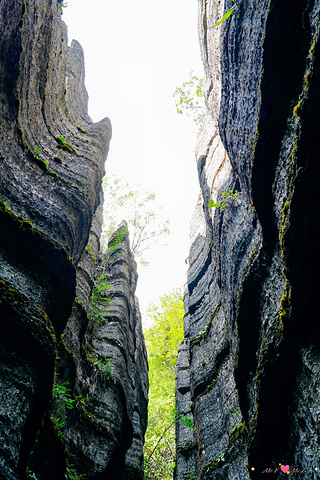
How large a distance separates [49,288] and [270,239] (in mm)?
3329

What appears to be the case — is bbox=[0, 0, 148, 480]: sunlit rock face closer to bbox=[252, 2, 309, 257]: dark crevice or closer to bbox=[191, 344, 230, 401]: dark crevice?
bbox=[191, 344, 230, 401]: dark crevice

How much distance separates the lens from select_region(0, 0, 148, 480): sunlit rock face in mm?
3973

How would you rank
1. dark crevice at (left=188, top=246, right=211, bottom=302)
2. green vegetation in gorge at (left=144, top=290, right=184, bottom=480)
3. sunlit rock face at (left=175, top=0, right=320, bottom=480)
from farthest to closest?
green vegetation in gorge at (left=144, top=290, right=184, bottom=480) < dark crevice at (left=188, top=246, right=211, bottom=302) < sunlit rock face at (left=175, top=0, right=320, bottom=480)

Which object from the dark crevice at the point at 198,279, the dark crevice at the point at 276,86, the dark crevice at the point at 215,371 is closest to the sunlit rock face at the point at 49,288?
the dark crevice at the point at 215,371

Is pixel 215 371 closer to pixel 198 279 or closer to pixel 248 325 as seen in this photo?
pixel 248 325

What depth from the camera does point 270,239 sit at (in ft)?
14.9

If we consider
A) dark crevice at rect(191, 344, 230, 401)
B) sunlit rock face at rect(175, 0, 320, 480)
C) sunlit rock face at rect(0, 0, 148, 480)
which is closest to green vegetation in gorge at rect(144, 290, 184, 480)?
sunlit rock face at rect(0, 0, 148, 480)

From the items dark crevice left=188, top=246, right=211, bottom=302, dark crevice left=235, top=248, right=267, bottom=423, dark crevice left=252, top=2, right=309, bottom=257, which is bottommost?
dark crevice left=235, top=248, right=267, bottom=423

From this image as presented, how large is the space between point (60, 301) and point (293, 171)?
153 inches

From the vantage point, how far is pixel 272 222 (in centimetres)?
444

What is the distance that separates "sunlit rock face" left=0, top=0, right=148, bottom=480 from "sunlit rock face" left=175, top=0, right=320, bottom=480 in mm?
2800

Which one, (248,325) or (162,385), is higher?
(162,385)

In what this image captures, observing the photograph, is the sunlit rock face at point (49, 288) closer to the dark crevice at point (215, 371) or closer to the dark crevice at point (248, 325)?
the dark crevice at point (215, 371)

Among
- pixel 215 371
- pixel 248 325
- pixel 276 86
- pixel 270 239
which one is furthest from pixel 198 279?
pixel 276 86
